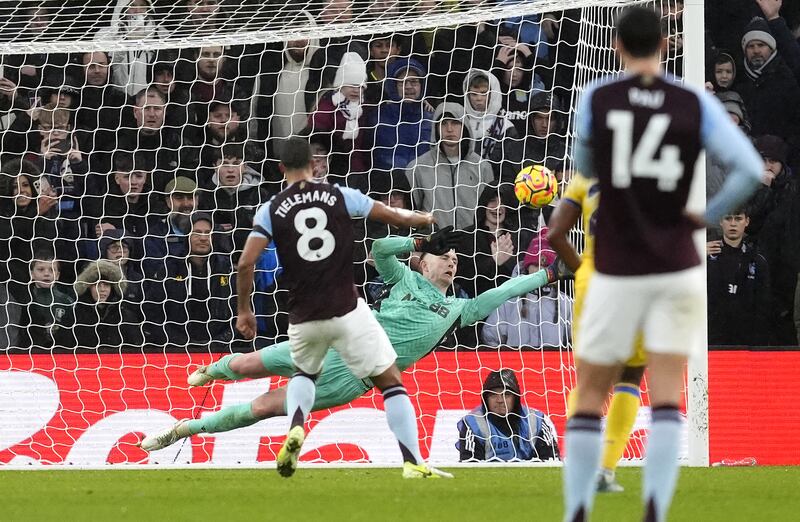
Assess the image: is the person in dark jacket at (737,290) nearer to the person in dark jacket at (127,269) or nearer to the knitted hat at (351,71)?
the knitted hat at (351,71)

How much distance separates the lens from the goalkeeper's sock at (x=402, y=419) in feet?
25.8

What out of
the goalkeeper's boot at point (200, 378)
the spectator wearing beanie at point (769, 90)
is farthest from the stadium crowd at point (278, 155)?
the goalkeeper's boot at point (200, 378)

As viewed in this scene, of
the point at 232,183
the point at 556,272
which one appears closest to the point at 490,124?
the point at 232,183

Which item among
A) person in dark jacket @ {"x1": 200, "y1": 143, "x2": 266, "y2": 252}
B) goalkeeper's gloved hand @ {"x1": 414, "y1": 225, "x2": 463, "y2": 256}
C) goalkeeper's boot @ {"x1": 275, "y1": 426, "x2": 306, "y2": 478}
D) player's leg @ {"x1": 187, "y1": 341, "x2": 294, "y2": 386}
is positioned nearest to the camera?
goalkeeper's boot @ {"x1": 275, "y1": 426, "x2": 306, "y2": 478}

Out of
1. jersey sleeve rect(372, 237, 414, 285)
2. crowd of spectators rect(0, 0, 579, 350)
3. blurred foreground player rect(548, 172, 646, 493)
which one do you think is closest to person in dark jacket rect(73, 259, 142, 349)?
crowd of spectators rect(0, 0, 579, 350)

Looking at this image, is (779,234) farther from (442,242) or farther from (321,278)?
(321,278)

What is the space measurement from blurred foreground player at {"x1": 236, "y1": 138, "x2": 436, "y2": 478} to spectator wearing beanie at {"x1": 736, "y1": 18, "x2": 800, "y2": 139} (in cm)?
595

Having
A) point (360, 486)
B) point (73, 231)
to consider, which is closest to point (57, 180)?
point (73, 231)

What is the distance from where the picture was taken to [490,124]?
12.2m

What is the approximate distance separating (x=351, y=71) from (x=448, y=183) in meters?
1.58

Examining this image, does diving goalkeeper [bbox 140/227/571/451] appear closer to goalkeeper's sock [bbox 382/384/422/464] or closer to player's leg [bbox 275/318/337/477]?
player's leg [bbox 275/318/337/477]

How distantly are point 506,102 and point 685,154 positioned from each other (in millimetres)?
8276

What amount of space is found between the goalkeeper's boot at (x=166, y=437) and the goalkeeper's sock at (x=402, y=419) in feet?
6.95

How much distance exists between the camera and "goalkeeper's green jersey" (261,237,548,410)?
9266 millimetres
